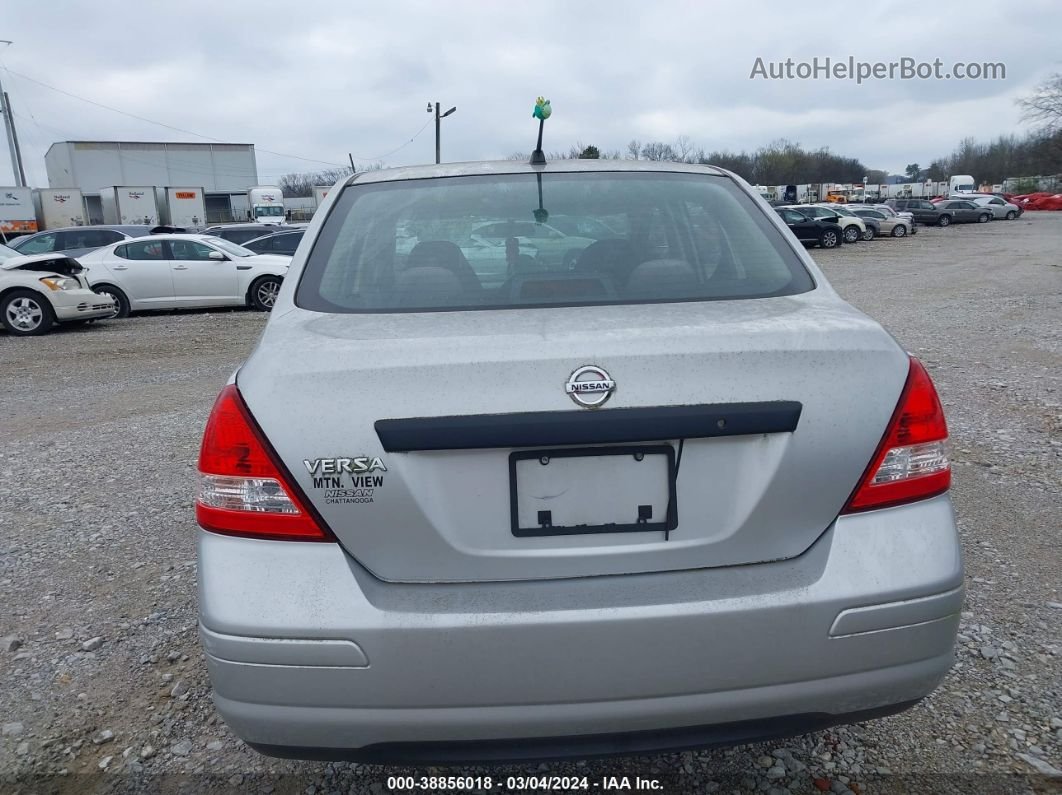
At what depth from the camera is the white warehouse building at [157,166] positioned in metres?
62.9

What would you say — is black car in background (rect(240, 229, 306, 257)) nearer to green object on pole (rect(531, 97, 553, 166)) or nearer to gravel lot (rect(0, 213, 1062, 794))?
gravel lot (rect(0, 213, 1062, 794))

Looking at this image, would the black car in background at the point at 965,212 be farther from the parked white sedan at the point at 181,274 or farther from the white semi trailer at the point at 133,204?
the parked white sedan at the point at 181,274

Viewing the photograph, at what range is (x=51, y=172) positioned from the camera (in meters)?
64.9

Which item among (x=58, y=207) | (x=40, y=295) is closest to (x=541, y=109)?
(x=40, y=295)

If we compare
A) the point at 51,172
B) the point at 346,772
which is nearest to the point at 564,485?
the point at 346,772

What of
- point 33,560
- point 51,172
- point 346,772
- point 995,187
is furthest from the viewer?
point 995,187

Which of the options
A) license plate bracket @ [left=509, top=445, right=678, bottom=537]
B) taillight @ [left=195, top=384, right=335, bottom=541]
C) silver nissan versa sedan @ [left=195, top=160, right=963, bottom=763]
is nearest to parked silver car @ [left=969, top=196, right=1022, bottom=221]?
silver nissan versa sedan @ [left=195, top=160, right=963, bottom=763]

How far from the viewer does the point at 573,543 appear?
69.6 inches

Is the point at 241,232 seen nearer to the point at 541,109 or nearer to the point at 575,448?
the point at 541,109

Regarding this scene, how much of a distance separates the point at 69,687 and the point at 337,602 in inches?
67.5

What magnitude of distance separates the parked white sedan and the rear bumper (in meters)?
12.8

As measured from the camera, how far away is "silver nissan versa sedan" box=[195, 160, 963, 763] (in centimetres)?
171

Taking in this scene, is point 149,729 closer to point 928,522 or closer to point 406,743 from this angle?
point 406,743

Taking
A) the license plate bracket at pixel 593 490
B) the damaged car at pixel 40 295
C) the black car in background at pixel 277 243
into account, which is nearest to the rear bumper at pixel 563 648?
the license plate bracket at pixel 593 490
